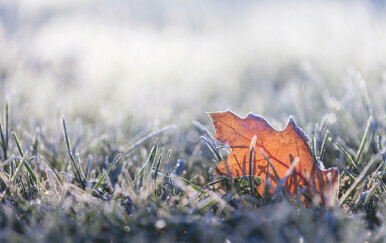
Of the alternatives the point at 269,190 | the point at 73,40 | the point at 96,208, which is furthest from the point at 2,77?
the point at 269,190

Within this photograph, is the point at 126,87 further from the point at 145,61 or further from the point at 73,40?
the point at 73,40

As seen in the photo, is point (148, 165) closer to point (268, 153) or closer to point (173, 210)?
point (173, 210)

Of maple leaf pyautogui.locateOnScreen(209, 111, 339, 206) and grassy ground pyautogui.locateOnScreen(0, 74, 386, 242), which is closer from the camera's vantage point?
grassy ground pyautogui.locateOnScreen(0, 74, 386, 242)

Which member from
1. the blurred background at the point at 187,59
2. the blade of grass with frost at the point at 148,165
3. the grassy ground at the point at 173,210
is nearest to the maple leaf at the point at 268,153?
the grassy ground at the point at 173,210

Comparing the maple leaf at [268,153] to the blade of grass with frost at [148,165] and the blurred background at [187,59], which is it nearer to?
the blade of grass with frost at [148,165]

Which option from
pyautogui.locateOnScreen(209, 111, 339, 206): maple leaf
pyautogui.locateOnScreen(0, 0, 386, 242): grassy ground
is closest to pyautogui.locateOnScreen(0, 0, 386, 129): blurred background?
pyautogui.locateOnScreen(0, 0, 386, 242): grassy ground

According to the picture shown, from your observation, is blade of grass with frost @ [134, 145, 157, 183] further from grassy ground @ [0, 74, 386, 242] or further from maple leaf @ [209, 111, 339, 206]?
maple leaf @ [209, 111, 339, 206]

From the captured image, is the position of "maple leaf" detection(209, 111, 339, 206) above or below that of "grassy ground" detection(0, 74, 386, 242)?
above
